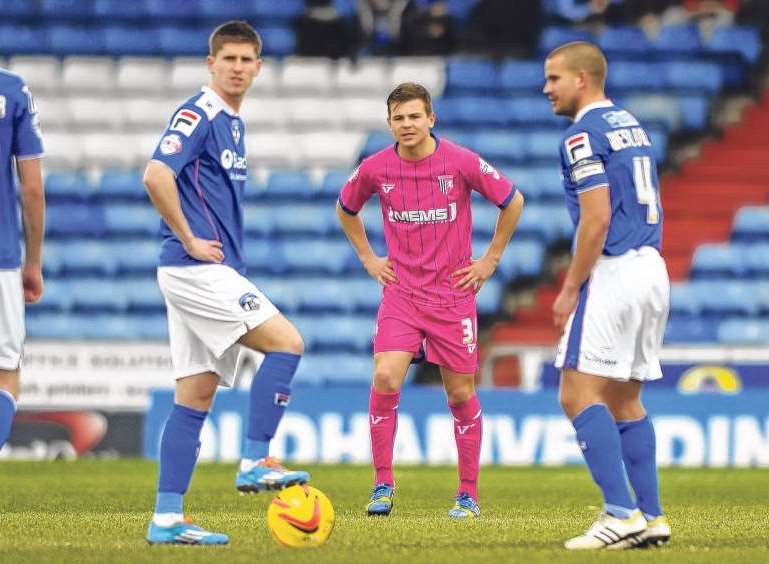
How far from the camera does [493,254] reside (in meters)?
7.88

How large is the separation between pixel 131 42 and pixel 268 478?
41.4ft

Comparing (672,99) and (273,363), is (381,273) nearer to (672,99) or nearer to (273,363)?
(273,363)

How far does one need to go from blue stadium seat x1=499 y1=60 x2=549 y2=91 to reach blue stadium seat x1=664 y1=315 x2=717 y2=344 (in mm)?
3322

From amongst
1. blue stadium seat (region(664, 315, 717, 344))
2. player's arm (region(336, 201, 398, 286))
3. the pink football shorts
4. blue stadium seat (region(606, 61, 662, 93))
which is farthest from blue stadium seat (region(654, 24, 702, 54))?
the pink football shorts

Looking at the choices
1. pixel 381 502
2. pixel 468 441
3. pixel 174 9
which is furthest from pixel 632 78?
pixel 381 502

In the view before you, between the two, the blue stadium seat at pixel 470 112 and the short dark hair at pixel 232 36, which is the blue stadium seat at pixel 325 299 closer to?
the blue stadium seat at pixel 470 112

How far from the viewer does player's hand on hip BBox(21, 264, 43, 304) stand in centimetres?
607

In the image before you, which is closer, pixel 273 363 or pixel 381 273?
pixel 273 363

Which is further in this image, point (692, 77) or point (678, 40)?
point (678, 40)

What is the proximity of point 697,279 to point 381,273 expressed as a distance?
834 centimetres

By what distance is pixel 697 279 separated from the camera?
15734 millimetres

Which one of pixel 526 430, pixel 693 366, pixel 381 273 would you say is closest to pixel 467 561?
pixel 381 273

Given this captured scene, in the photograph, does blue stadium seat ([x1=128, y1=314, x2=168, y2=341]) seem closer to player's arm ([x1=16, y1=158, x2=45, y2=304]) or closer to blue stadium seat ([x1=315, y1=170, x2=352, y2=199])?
blue stadium seat ([x1=315, y1=170, x2=352, y2=199])

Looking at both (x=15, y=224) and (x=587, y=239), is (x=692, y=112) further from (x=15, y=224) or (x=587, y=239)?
(x=15, y=224)
